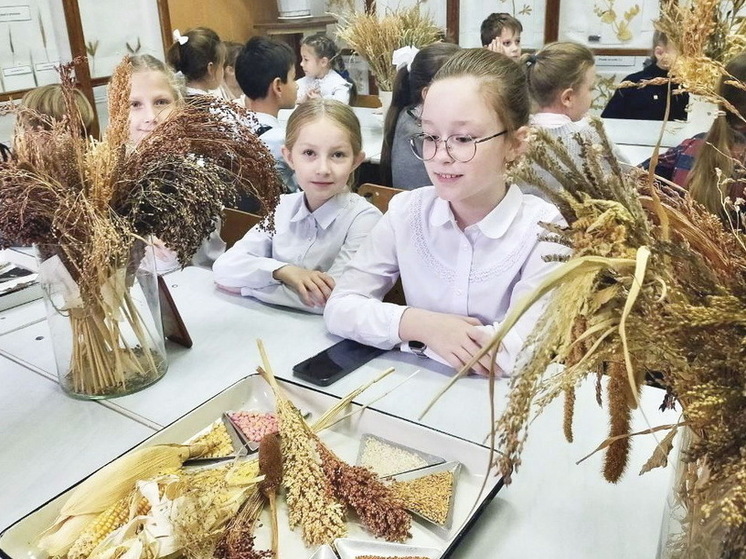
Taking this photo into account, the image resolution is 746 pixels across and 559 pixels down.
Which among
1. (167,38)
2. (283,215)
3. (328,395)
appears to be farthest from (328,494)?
(167,38)

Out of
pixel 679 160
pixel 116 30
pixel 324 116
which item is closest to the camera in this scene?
pixel 324 116

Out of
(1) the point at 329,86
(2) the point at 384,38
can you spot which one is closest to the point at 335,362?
(2) the point at 384,38

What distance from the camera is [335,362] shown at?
1.33m

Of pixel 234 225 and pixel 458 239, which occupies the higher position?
pixel 458 239

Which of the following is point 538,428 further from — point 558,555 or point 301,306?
point 301,306

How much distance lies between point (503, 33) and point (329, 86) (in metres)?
1.30

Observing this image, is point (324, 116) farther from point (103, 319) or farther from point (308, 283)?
point (103, 319)

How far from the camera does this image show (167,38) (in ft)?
16.7

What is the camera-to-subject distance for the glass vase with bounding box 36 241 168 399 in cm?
118

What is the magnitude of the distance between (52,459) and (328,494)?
1.56ft

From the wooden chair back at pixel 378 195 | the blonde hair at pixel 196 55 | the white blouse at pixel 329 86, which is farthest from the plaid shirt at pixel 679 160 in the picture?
the white blouse at pixel 329 86

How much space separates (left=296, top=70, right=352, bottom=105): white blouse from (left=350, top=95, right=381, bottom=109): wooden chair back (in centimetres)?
11

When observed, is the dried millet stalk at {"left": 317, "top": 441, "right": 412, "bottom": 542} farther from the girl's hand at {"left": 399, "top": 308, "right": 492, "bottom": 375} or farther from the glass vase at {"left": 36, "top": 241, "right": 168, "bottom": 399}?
the glass vase at {"left": 36, "top": 241, "right": 168, "bottom": 399}

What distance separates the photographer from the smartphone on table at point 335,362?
4.21 feet
